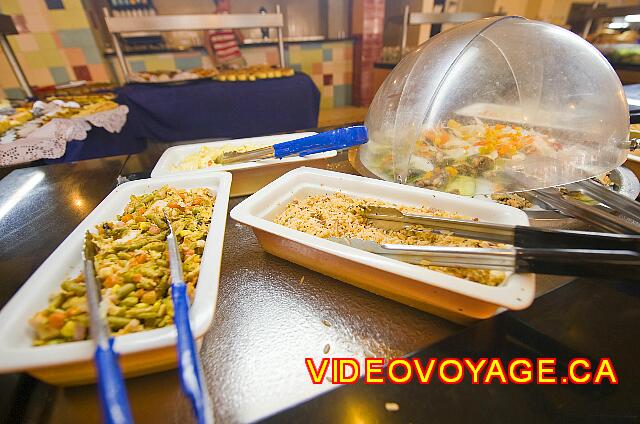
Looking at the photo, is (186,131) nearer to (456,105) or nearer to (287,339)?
(456,105)

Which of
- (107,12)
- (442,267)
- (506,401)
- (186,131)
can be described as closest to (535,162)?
(442,267)

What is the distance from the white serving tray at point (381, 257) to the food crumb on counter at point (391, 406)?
0.18 metres

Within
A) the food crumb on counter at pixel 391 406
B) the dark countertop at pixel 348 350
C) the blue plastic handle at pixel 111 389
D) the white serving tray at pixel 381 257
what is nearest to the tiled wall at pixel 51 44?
the dark countertop at pixel 348 350

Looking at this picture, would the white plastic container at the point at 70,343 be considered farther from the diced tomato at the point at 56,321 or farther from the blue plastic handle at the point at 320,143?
the blue plastic handle at the point at 320,143

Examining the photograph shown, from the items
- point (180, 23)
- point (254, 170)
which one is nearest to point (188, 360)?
point (254, 170)

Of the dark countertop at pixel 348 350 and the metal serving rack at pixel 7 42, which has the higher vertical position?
the metal serving rack at pixel 7 42

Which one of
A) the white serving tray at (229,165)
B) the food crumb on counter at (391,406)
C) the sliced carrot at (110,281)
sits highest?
the sliced carrot at (110,281)

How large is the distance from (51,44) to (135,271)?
5.61 meters

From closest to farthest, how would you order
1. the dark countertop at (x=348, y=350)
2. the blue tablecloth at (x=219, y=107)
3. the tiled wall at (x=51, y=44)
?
the dark countertop at (x=348, y=350), the blue tablecloth at (x=219, y=107), the tiled wall at (x=51, y=44)

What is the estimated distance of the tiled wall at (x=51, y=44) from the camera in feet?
13.2

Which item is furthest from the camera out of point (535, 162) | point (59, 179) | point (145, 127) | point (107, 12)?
point (107, 12)

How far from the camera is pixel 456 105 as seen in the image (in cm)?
96

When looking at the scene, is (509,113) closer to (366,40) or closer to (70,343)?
(70,343)

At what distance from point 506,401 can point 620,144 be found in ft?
3.20
